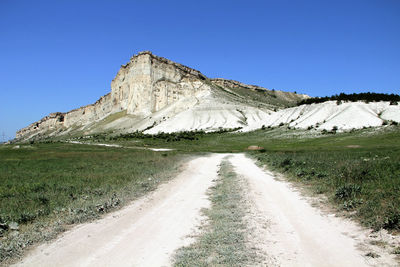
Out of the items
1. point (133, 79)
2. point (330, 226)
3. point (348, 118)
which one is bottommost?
point (330, 226)

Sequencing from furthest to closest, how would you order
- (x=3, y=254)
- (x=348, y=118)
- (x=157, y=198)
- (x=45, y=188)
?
(x=348, y=118) → (x=45, y=188) → (x=157, y=198) → (x=3, y=254)

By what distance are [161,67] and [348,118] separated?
131m

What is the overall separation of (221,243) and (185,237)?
1305 millimetres

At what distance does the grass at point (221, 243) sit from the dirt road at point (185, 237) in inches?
16.1

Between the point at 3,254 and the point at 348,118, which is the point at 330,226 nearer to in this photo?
the point at 3,254

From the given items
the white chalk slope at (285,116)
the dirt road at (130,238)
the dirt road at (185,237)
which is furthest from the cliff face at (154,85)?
the dirt road at (185,237)

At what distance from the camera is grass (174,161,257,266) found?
664 centimetres

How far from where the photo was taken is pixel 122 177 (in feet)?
68.6

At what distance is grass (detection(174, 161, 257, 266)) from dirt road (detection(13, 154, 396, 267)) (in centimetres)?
41

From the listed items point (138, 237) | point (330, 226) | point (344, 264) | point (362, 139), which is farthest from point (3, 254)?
point (362, 139)

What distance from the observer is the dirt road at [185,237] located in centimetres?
675

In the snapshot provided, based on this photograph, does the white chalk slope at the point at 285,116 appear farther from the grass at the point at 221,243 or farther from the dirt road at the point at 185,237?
the grass at the point at 221,243

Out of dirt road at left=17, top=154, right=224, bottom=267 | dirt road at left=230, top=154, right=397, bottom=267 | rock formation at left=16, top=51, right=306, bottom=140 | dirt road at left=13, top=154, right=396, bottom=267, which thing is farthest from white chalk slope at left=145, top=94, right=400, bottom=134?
dirt road at left=17, top=154, right=224, bottom=267

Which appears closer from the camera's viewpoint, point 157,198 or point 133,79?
point 157,198
